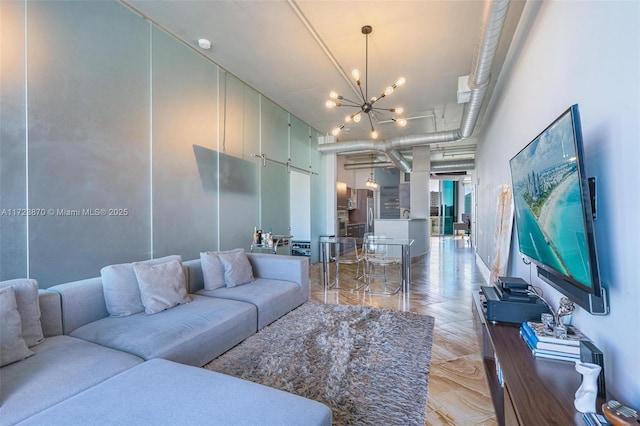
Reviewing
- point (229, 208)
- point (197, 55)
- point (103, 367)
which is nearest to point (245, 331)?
point (103, 367)

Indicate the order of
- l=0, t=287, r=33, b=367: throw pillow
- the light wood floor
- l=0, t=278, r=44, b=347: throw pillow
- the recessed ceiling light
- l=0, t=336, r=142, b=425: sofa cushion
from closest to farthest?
l=0, t=336, r=142, b=425: sofa cushion, l=0, t=287, r=33, b=367: throw pillow, l=0, t=278, r=44, b=347: throw pillow, the light wood floor, the recessed ceiling light

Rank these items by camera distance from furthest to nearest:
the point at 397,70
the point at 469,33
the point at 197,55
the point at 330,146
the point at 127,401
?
the point at 330,146, the point at 397,70, the point at 197,55, the point at 469,33, the point at 127,401

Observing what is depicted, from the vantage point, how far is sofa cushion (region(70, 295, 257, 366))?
76.0 inches

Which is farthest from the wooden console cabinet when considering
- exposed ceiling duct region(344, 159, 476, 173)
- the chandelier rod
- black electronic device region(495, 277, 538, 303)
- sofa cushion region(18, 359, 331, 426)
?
exposed ceiling duct region(344, 159, 476, 173)

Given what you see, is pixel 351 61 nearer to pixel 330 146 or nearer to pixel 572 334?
pixel 330 146

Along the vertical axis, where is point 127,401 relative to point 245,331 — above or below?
above

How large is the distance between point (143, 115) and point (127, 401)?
288 cm

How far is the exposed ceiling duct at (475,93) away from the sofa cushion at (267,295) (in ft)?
10.9

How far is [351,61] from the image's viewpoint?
3979 mm

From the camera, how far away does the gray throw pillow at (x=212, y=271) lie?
10.4ft

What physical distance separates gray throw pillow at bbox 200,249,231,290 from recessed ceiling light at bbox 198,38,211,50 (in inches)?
104

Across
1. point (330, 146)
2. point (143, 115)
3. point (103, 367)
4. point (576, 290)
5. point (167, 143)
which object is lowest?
point (103, 367)

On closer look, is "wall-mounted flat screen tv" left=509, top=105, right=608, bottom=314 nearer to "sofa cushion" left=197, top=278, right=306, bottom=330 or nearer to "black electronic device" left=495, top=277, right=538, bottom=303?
"black electronic device" left=495, top=277, right=538, bottom=303

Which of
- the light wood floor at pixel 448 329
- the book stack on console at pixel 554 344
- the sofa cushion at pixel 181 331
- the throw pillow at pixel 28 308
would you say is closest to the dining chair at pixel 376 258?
the light wood floor at pixel 448 329
